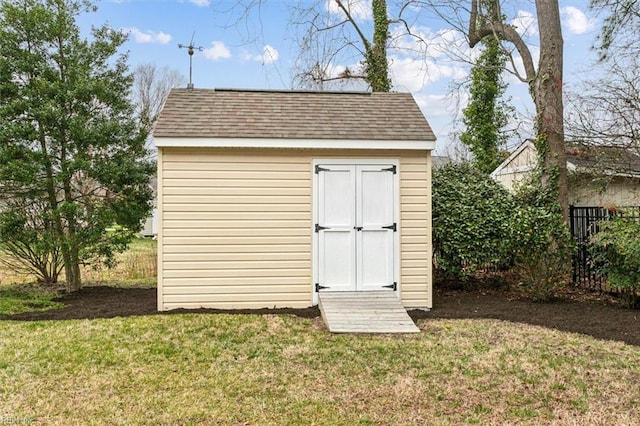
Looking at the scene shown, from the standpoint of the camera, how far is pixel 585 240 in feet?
25.3

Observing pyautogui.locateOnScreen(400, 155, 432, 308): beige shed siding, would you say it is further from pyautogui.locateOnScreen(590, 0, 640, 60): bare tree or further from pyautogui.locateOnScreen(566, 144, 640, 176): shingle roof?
pyautogui.locateOnScreen(590, 0, 640, 60): bare tree

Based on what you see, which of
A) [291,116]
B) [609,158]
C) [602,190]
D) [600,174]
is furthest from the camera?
[602,190]

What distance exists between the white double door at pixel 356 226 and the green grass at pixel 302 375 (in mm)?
1095

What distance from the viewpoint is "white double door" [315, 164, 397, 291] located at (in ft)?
21.1

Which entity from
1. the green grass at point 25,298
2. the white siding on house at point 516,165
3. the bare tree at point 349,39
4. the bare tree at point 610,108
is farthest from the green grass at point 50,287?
the white siding on house at point 516,165

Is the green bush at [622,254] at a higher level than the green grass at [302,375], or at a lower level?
higher

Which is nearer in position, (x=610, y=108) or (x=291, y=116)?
(x=291, y=116)

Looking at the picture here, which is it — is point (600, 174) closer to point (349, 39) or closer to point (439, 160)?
point (349, 39)

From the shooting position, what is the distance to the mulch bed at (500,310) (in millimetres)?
5633

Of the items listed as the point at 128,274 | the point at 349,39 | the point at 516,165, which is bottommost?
the point at 128,274

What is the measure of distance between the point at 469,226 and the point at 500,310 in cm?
145

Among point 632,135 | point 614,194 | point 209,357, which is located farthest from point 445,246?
point 614,194

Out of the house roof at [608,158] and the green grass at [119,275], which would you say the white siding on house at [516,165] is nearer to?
the house roof at [608,158]

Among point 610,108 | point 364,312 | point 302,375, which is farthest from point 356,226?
point 610,108
